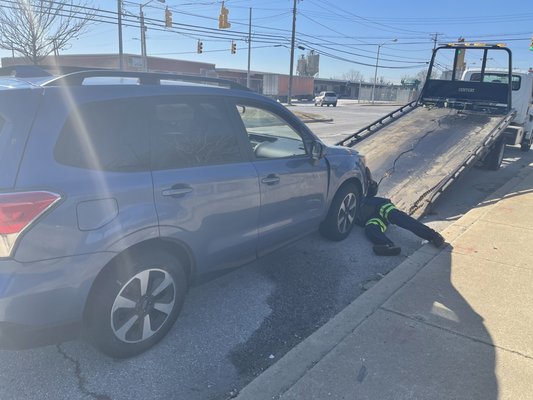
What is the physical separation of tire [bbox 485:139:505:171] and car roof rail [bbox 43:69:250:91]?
816cm

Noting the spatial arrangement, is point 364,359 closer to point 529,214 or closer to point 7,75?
point 7,75

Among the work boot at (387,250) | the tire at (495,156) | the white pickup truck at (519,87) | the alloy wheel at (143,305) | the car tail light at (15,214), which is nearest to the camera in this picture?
the car tail light at (15,214)

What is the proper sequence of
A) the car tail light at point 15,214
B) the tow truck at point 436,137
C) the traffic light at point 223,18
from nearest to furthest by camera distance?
the car tail light at point 15,214, the tow truck at point 436,137, the traffic light at point 223,18

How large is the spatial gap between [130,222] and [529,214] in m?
6.08

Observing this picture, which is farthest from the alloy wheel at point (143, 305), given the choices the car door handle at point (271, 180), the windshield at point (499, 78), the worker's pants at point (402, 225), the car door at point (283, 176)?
the windshield at point (499, 78)

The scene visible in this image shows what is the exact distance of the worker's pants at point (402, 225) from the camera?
507 centimetres

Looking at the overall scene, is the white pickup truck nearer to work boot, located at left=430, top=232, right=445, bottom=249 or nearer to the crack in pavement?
work boot, located at left=430, top=232, right=445, bottom=249

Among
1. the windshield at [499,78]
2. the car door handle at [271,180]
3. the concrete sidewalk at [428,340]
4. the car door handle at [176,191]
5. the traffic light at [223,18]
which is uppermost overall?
the traffic light at [223,18]

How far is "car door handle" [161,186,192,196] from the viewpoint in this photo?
9.23 ft

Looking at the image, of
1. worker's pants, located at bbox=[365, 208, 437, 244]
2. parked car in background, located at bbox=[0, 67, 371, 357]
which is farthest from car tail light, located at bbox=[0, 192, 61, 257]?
worker's pants, located at bbox=[365, 208, 437, 244]

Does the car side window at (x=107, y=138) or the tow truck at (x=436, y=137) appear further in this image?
the tow truck at (x=436, y=137)

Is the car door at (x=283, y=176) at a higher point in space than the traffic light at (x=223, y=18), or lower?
lower

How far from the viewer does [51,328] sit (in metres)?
2.46

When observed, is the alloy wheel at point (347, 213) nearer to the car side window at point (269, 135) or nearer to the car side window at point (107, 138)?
the car side window at point (269, 135)
